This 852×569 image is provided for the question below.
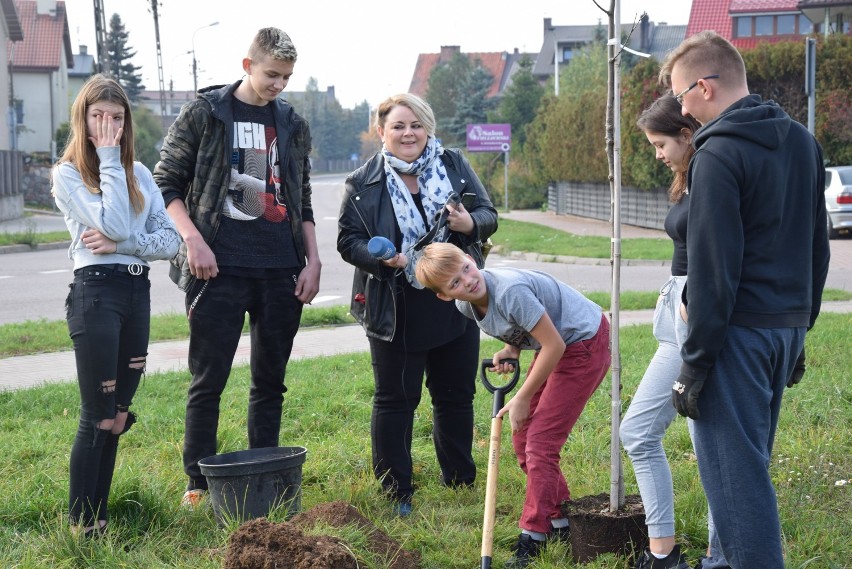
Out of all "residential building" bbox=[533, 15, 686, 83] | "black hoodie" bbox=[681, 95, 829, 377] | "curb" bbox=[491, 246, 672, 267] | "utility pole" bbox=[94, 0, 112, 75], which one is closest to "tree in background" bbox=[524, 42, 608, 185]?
"curb" bbox=[491, 246, 672, 267]

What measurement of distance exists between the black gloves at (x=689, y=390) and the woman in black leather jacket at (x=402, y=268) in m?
1.72

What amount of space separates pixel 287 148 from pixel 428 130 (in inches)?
26.5

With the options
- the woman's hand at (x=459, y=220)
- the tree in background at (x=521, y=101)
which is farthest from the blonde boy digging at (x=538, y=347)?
the tree in background at (x=521, y=101)

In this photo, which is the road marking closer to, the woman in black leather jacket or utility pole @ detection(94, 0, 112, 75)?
the woman in black leather jacket

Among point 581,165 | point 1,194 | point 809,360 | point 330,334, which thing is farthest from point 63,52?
point 809,360

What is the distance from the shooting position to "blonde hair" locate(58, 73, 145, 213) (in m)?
3.97

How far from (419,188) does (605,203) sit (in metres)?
25.0

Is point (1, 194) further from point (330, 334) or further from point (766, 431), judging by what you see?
point (766, 431)

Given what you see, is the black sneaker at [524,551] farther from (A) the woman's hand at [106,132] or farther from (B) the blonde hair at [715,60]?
(A) the woman's hand at [106,132]

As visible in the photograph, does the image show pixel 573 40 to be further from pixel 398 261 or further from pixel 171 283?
pixel 398 261

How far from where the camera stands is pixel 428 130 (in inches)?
183

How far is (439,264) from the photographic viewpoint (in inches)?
148

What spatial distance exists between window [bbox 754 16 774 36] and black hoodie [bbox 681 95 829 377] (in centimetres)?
4976

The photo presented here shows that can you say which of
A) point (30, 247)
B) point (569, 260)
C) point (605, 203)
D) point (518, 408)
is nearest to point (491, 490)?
point (518, 408)
